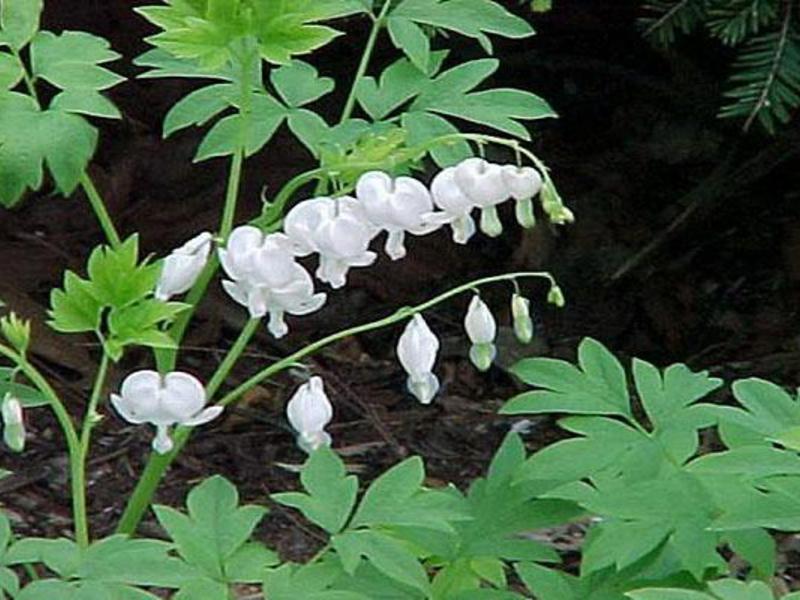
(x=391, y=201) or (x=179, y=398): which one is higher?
(x=391, y=201)

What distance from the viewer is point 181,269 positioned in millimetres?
1974

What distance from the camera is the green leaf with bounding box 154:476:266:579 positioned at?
77.7 inches

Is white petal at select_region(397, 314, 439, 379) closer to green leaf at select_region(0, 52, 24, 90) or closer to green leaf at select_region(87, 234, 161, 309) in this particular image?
green leaf at select_region(87, 234, 161, 309)

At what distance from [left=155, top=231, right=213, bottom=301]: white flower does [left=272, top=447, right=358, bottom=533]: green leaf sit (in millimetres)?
276

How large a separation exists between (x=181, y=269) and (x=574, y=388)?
558 millimetres

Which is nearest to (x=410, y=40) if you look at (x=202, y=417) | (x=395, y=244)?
(x=395, y=244)

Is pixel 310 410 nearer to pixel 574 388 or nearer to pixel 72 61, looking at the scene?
pixel 574 388

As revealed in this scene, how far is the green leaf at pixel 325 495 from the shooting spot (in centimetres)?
201

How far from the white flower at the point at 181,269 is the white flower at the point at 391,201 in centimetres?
21

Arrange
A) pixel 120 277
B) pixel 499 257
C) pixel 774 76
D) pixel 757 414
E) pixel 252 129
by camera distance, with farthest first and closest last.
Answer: pixel 499 257 → pixel 774 76 → pixel 252 129 → pixel 757 414 → pixel 120 277

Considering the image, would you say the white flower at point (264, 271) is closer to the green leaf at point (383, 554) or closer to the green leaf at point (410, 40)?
the green leaf at point (383, 554)

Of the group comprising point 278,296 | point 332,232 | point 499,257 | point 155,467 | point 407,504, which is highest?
point 332,232

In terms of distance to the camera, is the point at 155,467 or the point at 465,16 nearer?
the point at 155,467

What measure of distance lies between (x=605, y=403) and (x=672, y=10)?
1315mm
